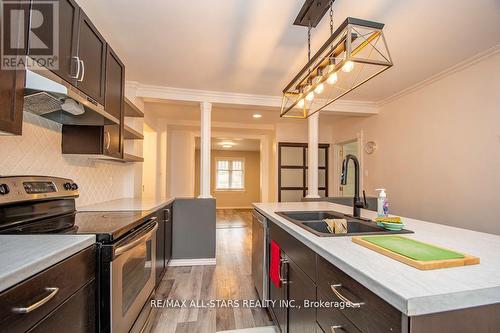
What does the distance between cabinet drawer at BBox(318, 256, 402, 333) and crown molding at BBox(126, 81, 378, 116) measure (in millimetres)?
2928

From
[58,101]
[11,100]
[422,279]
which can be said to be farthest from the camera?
[58,101]

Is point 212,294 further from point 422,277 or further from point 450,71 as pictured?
point 450,71

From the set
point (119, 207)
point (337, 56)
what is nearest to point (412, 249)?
point (337, 56)

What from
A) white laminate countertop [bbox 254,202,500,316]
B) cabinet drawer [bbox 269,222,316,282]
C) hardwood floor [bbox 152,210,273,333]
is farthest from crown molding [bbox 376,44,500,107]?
hardwood floor [bbox 152,210,273,333]

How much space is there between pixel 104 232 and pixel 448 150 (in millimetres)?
3599

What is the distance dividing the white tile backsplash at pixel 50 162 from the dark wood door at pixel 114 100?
0.34 meters

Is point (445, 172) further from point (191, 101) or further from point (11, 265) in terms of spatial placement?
point (11, 265)

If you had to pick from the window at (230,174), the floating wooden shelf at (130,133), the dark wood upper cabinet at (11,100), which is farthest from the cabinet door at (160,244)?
the window at (230,174)

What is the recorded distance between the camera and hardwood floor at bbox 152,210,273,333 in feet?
6.15

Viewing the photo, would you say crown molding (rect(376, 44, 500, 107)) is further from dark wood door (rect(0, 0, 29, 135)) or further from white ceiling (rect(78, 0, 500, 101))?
dark wood door (rect(0, 0, 29, 135))

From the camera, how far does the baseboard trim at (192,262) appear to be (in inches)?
121

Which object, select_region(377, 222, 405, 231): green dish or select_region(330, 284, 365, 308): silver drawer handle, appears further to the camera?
select_region(377, 222, 405, 231): green dish

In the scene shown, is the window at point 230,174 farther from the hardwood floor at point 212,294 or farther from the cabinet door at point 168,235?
the cabinet door at point 168,235

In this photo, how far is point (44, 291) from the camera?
2.48ft
